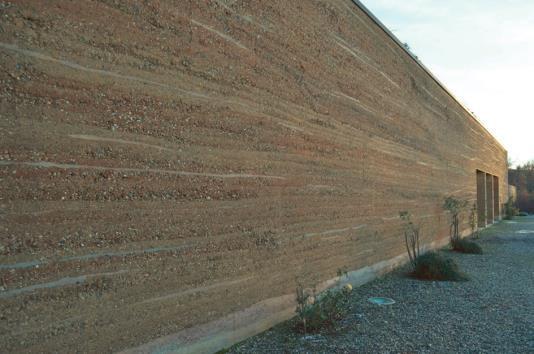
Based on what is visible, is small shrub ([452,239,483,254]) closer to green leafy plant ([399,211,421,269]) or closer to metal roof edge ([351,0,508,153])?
green leafy plant ([399,211,421,269])

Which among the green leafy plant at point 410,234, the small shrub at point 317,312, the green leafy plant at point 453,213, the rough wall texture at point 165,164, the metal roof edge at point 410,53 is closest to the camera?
the rough wall texture at point 165,164

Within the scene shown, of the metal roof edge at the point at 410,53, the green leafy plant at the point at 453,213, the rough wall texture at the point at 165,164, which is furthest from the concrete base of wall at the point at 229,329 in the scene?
the green leafy plant at the point at 453,213

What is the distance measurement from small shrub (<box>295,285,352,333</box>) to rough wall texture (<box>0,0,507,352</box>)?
0.25 m

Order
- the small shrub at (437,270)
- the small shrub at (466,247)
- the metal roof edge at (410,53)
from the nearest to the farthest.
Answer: the metal roof edge at (410,53) < the small shrub at (437,270) < the small shrub at (466,247)

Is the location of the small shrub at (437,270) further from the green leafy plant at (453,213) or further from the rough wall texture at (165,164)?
the green leafy plant at (453,213)

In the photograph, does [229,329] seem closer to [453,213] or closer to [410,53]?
[410,53]

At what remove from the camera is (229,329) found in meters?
4.17

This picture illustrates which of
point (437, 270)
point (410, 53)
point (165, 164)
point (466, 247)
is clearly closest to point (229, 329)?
point (165, 164)

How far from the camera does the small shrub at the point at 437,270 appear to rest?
7.88m

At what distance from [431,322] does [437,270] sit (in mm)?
2765

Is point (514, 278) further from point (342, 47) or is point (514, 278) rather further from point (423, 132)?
point (342, 47)

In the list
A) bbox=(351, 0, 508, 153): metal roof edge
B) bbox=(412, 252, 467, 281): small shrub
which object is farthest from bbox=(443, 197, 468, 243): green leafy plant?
bbox=(412, 252, 467, 281): small shrub

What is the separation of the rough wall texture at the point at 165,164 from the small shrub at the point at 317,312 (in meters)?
0.25

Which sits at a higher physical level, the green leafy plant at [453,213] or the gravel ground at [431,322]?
the green leafy plant at [453,213]
